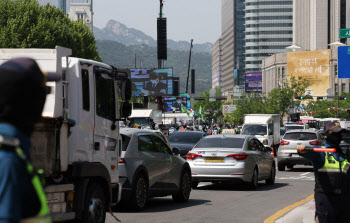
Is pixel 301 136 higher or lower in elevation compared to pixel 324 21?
lower

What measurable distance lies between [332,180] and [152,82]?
5938cm

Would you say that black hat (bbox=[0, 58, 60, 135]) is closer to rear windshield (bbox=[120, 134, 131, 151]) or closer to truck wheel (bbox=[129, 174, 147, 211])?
truck wheel (bbox=[129, 174, 147, 211])

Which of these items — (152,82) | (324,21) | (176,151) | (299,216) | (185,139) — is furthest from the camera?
(324,21)

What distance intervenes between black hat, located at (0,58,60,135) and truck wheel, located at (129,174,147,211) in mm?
10206

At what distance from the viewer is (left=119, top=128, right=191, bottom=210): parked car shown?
500 inches

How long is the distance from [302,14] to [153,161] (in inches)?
6380

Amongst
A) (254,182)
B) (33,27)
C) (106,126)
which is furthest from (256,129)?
(106,126)

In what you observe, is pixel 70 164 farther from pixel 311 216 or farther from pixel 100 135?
pixel 311 216

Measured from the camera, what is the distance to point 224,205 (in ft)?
47.6

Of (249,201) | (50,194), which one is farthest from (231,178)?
(50,194)

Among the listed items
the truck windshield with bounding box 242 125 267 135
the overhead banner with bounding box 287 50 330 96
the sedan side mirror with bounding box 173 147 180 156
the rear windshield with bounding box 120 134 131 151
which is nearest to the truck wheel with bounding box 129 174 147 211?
the rear windshield with bounding box 120 134 131 151

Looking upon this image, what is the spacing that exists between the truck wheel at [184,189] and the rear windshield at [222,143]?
310 cm

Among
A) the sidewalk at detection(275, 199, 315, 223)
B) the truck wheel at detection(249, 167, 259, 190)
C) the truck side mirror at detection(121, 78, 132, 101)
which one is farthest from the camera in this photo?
the truck wheel at detection(249, 167, 259, 190)

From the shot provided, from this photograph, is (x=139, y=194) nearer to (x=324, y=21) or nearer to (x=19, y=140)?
(x=19, y=140)
